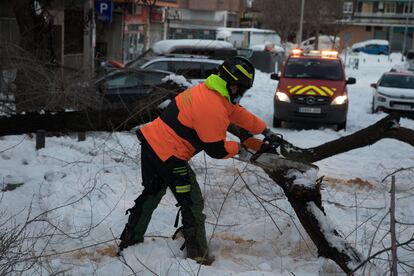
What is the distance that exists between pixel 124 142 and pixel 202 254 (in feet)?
12.8

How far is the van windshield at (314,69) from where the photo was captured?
14.2 metres

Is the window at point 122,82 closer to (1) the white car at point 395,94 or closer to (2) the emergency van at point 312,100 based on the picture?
(2) the emergency van at point 312,100

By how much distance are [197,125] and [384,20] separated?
243 ft

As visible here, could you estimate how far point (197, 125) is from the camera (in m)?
4.36

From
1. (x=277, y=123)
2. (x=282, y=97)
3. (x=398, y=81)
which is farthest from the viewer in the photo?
(x=398, y=81)

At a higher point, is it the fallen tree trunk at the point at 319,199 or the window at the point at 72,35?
the window at the point at 72,35

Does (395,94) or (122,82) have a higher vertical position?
(122,82)

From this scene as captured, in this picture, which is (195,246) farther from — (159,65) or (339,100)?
(159,65)

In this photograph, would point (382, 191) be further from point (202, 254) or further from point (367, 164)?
point (202, 254)

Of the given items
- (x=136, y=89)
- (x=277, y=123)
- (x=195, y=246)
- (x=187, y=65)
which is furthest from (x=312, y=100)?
(x=195, y=246)

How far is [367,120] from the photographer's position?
15148 mm

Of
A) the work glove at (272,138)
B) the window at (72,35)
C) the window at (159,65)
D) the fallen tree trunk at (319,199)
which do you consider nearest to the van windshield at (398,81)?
the window at (159,65)

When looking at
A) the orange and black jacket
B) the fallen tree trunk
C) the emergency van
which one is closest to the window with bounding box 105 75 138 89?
the emergency van

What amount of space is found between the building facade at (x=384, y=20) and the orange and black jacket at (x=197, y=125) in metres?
70.8
